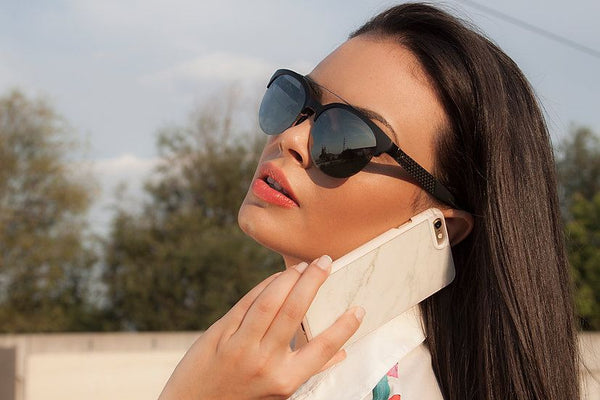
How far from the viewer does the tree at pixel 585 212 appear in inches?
848

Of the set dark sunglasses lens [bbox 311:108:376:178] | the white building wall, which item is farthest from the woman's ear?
the white building wall

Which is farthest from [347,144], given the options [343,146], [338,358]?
[338,358]

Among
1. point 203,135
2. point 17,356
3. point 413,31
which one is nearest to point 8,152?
point 203,135

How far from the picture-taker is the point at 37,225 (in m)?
23.7

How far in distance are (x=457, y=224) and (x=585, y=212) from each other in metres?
22.4

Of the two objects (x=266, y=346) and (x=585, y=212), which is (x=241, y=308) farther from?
(x=585, y=212)

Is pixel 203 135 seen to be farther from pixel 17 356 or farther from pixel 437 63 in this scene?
pixel 437 63

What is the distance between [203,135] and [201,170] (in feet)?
4.01

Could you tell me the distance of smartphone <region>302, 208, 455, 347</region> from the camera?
1.72 meters

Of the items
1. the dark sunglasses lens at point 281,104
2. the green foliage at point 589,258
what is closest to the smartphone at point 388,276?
the dark sunglasses lens at point 281,104

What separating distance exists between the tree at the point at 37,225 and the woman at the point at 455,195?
2237 centimetres

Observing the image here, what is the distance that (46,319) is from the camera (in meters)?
23.4

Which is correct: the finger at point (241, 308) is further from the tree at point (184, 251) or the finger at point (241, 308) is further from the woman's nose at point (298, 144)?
the tree at point (184, 251)

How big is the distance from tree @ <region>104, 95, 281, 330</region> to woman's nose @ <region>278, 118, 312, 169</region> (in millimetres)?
20848
